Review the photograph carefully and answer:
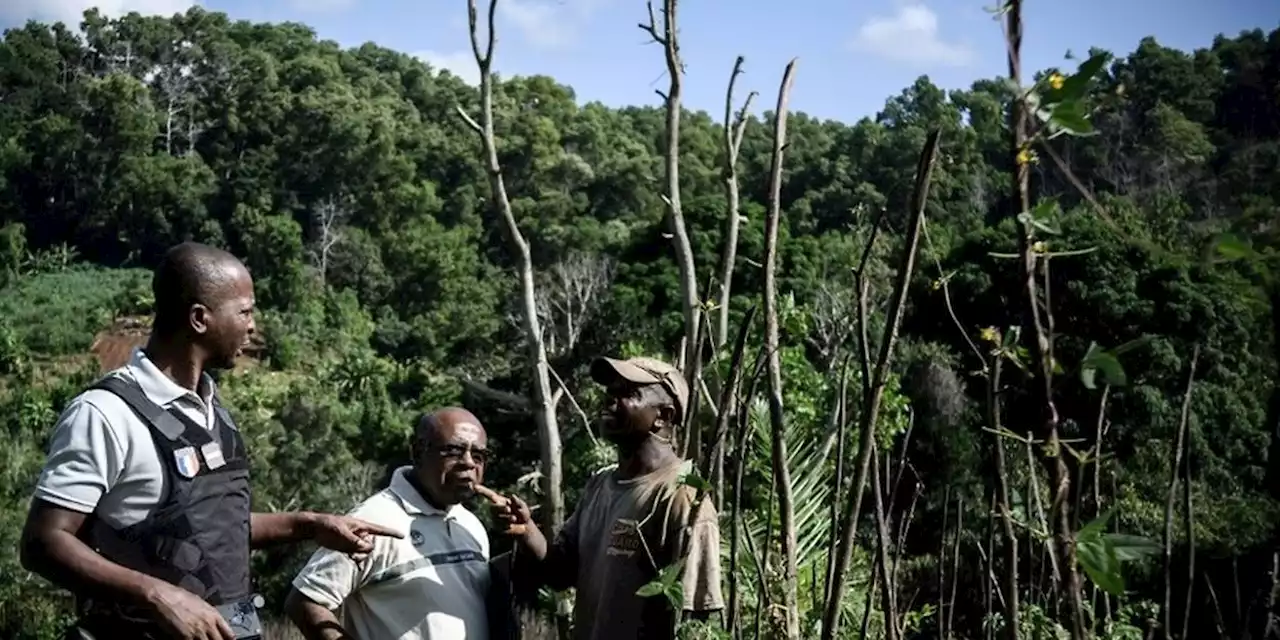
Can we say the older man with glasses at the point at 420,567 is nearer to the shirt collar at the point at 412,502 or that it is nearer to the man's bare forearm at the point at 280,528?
the shirt collar at the point at 412,502

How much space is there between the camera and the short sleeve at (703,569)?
8.43 ft

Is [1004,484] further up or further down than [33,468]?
further up

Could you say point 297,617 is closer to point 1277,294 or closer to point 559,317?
point 1277,294

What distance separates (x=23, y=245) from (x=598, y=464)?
43604mm

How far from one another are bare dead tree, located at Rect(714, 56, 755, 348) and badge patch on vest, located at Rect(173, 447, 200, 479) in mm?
1761

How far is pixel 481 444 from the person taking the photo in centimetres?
303

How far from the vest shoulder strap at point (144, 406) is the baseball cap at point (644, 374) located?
91 centimetres

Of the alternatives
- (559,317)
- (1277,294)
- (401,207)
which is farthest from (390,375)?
(1277,294)

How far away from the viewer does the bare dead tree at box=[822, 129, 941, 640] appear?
1660 millimetres

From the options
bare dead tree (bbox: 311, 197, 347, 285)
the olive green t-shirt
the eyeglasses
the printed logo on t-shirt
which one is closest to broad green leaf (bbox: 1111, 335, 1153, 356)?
the olive green t-shirt

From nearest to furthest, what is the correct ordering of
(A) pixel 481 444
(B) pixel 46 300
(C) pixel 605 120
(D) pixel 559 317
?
(A) pixel 481 444, (D) pixel 559 317, (B) pixel 46 300, (C) pixel 605 120

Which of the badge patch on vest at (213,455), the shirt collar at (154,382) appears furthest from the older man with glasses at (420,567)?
the shirt collar at (154,382)

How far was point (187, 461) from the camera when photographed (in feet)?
7.36

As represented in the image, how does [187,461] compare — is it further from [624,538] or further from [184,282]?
[624,538]
